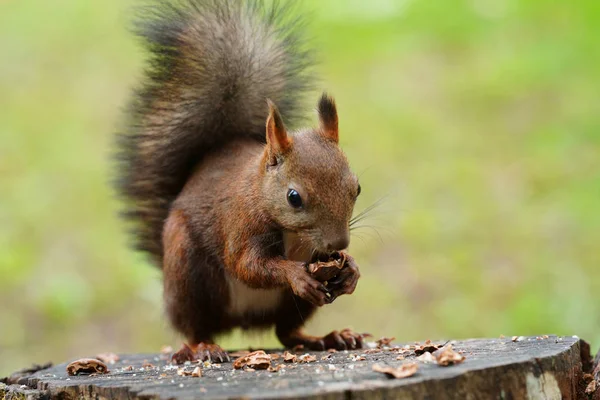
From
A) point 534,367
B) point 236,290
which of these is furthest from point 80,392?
point 534,367

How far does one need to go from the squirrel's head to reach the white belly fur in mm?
281

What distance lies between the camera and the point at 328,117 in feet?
7.62

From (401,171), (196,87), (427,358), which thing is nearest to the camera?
(427,358)

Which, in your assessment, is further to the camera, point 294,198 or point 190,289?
point 190,289

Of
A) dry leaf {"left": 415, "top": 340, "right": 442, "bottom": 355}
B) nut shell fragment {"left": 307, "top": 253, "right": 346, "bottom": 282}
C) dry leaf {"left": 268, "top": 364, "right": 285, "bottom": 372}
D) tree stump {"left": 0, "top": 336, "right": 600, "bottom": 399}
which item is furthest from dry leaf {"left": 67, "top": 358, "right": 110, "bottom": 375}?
dry leaf {"left": 415, "top": 340, "right": 442, "bottom": 355}

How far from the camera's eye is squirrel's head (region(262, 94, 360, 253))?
211 centimetres

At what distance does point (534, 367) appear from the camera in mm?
1705

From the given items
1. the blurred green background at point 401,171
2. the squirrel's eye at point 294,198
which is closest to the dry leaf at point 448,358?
the squirrel's eye at point 294,198

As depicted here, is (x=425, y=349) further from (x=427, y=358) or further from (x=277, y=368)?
(x=277, y=368)

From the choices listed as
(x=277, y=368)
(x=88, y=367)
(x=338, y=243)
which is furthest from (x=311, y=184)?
(x=88, y=367)

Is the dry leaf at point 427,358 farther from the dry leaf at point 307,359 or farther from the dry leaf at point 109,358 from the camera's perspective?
the dry leaf at point 109,358

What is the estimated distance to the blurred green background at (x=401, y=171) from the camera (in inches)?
166

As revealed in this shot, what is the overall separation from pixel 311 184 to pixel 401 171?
3.11 m

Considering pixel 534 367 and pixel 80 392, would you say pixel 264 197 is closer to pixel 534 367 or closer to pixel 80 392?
pixel 80 392
